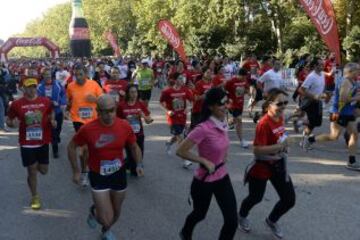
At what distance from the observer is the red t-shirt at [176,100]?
343 inches

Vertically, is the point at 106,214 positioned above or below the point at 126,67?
below

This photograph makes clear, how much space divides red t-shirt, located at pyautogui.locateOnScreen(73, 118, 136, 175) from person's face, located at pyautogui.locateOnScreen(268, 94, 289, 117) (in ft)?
4.65

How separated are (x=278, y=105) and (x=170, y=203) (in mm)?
2277

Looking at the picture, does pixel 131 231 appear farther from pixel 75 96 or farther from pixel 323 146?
pixel 323 146

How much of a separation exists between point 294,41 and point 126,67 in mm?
23007

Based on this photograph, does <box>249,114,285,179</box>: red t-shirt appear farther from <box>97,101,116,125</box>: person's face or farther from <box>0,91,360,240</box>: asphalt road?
<box>97,101,116,125</box>: person's face

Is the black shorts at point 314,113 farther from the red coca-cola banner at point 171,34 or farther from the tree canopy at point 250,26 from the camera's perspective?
the tree canopy at point 250,26

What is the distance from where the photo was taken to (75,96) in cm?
806

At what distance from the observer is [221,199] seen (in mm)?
4406

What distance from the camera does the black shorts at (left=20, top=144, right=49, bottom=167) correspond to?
20.8 ft

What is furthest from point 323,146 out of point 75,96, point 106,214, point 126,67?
point 126,67

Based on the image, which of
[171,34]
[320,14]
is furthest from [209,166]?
[171,34]

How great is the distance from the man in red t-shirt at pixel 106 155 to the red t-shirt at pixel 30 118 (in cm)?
169

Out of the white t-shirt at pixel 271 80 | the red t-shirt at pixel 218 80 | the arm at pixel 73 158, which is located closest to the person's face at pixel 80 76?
the red t-shirt at pixel 218 80
